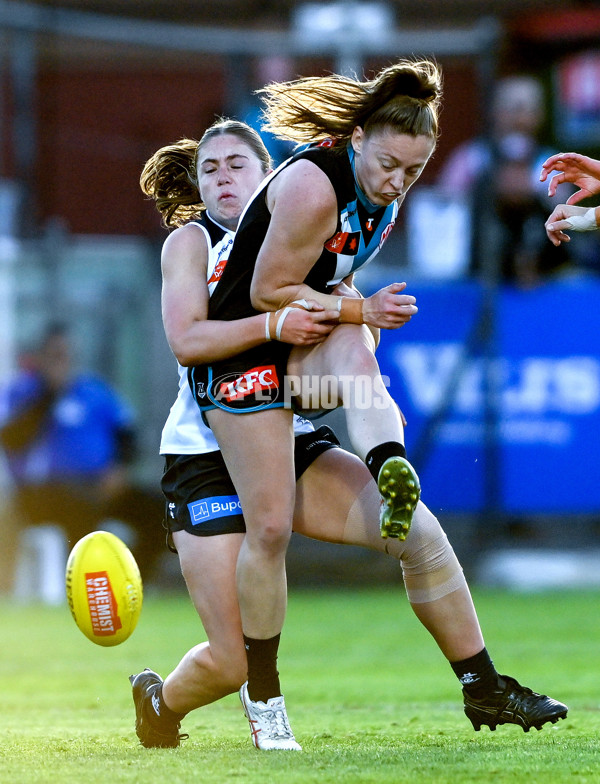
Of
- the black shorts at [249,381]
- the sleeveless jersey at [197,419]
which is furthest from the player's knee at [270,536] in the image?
the sleeveless jersey at [197,419]

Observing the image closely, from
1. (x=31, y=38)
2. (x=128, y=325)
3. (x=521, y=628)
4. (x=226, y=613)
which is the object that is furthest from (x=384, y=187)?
(x=31, y=38)

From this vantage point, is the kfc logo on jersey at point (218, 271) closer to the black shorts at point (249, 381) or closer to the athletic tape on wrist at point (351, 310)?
the black shorts at point (249, 381)

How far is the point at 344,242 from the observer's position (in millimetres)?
4402

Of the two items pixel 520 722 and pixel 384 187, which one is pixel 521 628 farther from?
pixel 384 187

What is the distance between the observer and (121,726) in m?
5.40

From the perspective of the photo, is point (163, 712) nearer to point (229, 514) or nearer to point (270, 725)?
point (270, 725)

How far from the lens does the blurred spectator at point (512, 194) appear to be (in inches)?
Result: 456

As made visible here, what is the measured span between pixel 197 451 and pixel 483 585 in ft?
23.7

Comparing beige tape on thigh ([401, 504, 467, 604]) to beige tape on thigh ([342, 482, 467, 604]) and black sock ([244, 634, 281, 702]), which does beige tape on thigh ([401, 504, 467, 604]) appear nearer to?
beige tape on thigh ([342, 482, 467, 604])

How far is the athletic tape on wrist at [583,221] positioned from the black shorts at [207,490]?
3.74 ft

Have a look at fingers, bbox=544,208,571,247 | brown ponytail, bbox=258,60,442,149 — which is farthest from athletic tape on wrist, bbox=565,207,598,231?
brown ponytail, bbox=258,60,442,149

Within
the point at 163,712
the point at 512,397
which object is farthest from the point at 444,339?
the point at 163,712

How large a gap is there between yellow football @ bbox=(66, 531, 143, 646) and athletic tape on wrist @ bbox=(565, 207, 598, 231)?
203cm

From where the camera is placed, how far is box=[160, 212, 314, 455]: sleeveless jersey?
471 centimetres
